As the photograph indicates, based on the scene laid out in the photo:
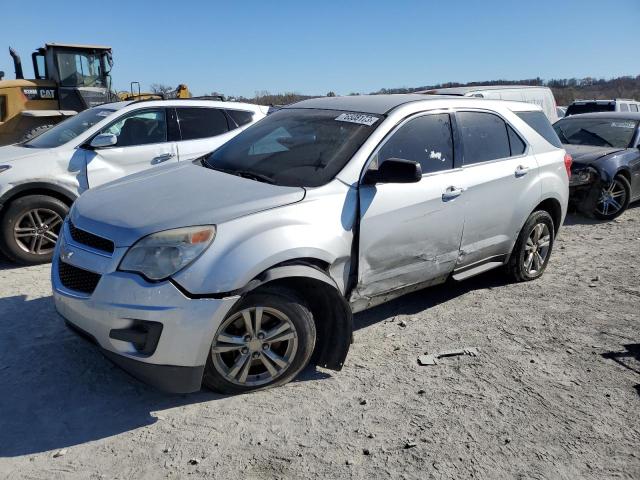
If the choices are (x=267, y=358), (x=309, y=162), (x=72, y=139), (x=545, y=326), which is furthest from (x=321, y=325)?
(x=72, y=139)

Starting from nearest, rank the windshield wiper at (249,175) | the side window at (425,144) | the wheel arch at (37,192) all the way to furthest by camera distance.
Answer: the windshield wiper at (249,175), the side window at (425,144), the wheel arch at (37,192)

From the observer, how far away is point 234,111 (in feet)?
23.9

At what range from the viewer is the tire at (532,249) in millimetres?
5027

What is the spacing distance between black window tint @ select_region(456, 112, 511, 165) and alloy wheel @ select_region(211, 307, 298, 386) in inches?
83.5

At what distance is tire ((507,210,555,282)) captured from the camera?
503cm

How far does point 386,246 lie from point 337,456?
4.84ft

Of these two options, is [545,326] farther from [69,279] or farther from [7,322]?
[7,322]

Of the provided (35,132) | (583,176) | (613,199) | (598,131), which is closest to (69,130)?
(35,132)

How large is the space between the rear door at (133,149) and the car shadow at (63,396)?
2.50 m

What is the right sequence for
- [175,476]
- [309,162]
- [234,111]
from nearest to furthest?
[175,476] < [309,162] < [234,111]

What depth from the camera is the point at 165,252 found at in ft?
9.55

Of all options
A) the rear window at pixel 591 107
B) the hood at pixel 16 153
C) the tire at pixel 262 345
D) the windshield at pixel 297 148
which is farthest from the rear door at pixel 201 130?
the rear window at pixel 591 107

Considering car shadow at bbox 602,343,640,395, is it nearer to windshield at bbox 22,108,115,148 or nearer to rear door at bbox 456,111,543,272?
rear door at bbox 456,111,543,272

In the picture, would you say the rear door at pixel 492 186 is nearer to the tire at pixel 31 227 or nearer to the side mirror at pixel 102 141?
the side mirror at pixel 102 141
